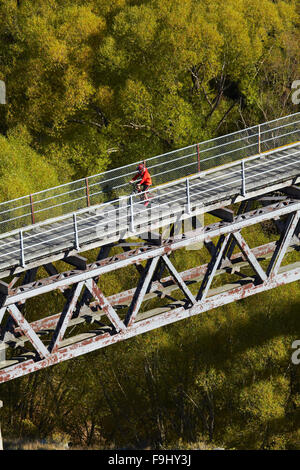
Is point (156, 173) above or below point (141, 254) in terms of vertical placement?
above

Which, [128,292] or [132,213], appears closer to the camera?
[132,213]

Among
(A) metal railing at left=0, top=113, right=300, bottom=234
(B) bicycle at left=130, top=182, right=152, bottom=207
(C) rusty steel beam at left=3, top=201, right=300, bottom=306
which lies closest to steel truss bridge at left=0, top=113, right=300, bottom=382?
(C) rusty steel beam at left=3, top=201, right=300, bottom=306

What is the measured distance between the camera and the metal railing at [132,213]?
23922 millimetres

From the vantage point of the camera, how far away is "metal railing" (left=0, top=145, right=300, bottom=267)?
23.9 m

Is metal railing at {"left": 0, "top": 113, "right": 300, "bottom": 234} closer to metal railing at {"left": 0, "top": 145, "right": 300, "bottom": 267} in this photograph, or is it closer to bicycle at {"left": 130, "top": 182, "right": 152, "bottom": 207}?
metal railing at {"left": 0, "top": 145, "right": 300, "bottom": 267}

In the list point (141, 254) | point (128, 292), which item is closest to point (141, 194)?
point (141, 254)

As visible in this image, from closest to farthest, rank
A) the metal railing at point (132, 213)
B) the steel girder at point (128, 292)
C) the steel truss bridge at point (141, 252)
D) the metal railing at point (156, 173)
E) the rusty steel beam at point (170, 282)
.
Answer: the steel girder at point (128, 292), the steel truss bridge at point (141, 252), the metal railing at point (132, 213), the rusty steel beam at point (170, 282), the metal railing at point (156, 173)

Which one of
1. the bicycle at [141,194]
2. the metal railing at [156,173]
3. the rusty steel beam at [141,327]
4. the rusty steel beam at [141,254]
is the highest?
the metal railing at [156,173]

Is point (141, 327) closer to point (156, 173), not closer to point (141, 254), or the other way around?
point (141, 254)

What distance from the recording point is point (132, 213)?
24.0m

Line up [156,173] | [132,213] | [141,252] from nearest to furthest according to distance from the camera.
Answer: [141,252]
[132,213]
[156,173]

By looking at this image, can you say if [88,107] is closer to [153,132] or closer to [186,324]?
[153,132]

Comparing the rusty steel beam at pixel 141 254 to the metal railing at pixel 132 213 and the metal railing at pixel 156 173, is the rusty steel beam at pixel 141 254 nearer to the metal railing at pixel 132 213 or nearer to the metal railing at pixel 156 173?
the metal railing at pixel 132 213

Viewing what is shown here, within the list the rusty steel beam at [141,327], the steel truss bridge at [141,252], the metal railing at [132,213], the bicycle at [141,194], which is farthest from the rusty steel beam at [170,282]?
the bicycle at [141,194]
